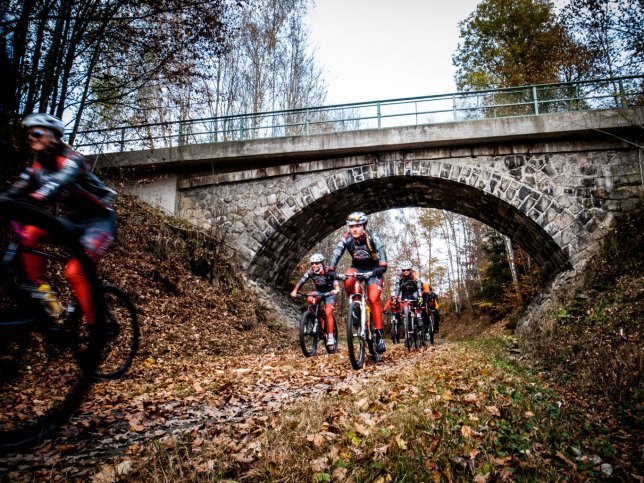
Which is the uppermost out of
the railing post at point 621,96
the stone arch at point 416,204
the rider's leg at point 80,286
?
the railing post at point 621,96

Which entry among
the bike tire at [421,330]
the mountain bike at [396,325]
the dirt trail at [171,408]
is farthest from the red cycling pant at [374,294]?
the mountain bike at [396,325]

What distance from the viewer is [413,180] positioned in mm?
12375

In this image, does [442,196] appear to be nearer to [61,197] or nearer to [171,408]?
[171,408]

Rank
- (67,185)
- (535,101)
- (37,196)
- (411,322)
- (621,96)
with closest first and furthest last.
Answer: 1. (37,196)
2. (67,185)
3. (411,322)
4. (621,96)
5. (535,101)

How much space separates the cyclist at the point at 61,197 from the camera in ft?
7.25

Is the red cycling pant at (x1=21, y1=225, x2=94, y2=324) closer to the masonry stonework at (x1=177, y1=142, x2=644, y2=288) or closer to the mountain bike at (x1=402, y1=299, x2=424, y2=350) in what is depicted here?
the mountain bike at (x1=402, y1=299, x2=424, y2=350)

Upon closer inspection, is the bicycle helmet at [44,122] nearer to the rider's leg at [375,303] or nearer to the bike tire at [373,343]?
the rider's leg at [375,303]

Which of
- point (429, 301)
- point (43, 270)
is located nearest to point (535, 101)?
point (429, 301)

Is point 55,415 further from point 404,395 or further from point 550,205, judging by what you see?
point 550,205

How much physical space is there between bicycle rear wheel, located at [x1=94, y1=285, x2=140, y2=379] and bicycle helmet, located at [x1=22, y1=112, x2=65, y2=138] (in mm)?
1338

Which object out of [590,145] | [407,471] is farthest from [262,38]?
[407,471]

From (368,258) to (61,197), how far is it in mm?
4168

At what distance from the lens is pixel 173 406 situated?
3.39 m

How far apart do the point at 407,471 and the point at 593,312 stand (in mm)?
7563
